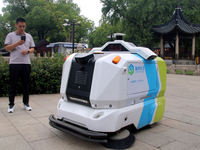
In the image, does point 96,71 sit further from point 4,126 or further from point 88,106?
point 4,126

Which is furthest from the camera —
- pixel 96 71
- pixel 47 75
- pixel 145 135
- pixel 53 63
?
pixel 53 63

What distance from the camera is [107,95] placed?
114 inches

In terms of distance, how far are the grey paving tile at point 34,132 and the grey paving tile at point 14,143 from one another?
0.37 ft

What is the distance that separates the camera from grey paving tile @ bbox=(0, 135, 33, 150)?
9.27 feet

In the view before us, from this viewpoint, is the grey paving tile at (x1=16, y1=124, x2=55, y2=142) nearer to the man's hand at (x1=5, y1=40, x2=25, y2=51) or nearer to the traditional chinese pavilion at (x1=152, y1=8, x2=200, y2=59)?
the man's hand at (x1=5, y1=40, x2=25, y2=51)

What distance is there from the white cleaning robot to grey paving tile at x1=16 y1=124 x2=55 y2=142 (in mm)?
290

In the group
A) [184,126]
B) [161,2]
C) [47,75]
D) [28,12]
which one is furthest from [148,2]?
[184,126]

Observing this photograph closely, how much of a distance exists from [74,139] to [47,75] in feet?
13.5

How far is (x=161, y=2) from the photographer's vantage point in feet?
105

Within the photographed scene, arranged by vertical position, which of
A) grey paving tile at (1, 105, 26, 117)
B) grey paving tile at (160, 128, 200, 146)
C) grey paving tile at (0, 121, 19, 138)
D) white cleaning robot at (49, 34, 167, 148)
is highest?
white cleaning robot at (49, 34, 167, 148)

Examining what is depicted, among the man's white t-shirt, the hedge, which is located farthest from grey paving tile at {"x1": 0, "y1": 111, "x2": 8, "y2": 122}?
the hedge

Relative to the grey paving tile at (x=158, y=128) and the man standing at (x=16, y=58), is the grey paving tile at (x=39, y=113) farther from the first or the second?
the grey paving tile at (x=158, y=128)

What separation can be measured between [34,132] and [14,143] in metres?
0.49

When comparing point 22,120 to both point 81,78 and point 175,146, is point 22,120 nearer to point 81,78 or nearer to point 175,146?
point 81,78
